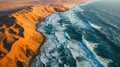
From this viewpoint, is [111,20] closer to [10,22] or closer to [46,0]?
[10,22]

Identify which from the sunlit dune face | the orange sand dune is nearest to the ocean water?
the orange sand dune

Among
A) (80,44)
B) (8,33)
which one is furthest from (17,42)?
(80,44)

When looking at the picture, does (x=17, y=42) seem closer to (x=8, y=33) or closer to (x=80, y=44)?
(x=8, y=33)

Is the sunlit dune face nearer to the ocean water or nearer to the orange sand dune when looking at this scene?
the orange sand dune

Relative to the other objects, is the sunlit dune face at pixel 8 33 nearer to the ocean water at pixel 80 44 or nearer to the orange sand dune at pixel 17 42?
the orange sand dune at pixel 17 42

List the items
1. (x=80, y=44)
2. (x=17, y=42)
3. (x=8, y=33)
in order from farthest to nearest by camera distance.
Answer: (x=8, y=33)
(x=80, y=44)
(x=17, y=42)

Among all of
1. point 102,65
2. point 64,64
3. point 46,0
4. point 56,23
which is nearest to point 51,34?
point 56,23

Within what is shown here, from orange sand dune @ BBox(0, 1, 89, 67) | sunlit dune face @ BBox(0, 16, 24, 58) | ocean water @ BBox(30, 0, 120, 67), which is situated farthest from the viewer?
sunlit dune face @ BBox(0, 16, 24, 58)
